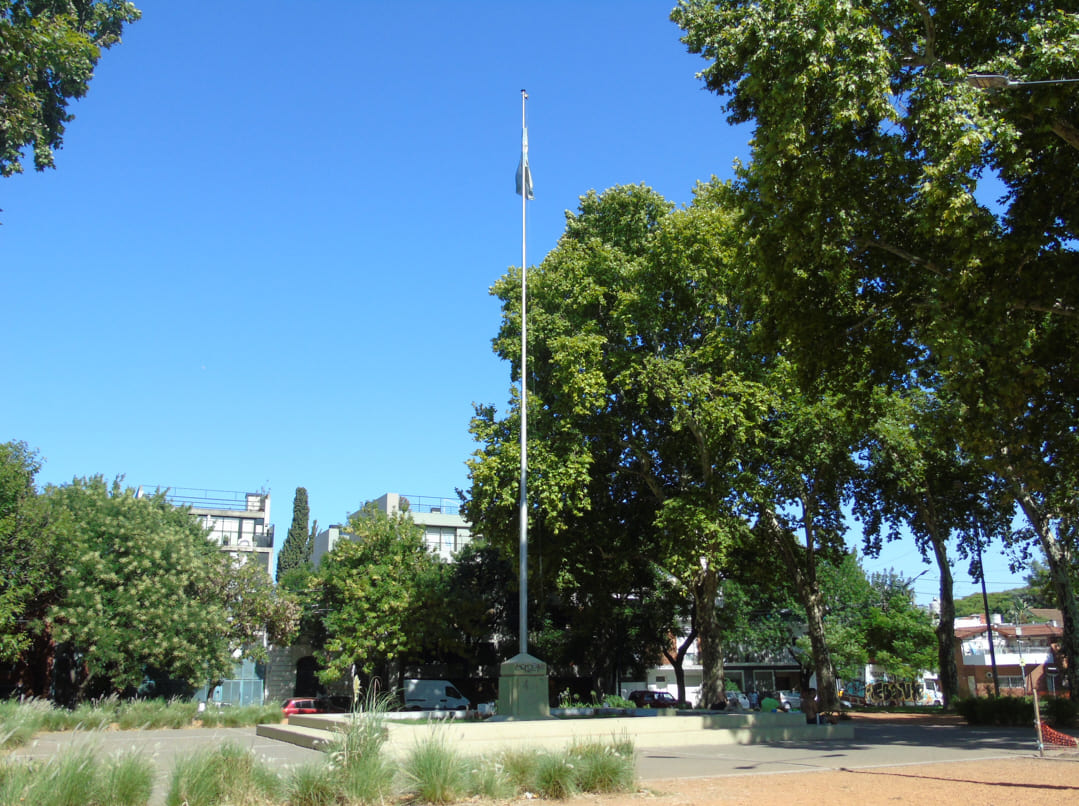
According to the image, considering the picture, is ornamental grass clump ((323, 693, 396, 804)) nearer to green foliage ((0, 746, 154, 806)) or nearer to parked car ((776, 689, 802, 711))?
green foliage ((0, 746, 154, 806))

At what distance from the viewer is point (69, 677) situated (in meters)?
34.1

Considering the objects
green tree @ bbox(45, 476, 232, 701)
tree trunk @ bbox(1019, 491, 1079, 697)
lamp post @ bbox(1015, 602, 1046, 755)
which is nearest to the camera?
lamp post @ bbox(1015, 602, 1046, 755)

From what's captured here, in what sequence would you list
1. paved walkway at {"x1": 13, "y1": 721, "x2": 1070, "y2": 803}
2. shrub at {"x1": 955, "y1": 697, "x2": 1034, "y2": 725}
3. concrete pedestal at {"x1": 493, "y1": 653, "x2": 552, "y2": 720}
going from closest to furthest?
paved walkway at {"x1": 13, "y1": 721, "x2": 1070, "y2": 803}
concrete pedestal at {"x1": 493, "y1": 653, "x2": 552, "y2": 720}
shrub at {"x1": 955, "y1": 697, "x2": 1034, "y2": 725}

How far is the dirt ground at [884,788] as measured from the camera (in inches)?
366

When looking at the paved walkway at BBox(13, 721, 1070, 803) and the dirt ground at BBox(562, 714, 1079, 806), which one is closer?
the dirt ground at BBox(562, 714, 1079, 806)

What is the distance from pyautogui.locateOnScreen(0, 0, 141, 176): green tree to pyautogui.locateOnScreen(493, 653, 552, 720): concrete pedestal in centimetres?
1525

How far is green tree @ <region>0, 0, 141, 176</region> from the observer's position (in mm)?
10297

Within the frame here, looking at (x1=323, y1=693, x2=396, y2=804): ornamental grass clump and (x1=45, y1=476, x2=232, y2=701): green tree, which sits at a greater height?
(x1=45, y1=476, x2=232, y2=701): green tree

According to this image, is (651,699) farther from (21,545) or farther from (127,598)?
(21,545)

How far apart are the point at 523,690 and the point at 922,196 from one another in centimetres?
1441

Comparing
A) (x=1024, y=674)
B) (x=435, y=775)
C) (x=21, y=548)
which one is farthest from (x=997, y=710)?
(x=21, y=548)

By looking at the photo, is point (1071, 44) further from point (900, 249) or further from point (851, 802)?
point (851, 802)

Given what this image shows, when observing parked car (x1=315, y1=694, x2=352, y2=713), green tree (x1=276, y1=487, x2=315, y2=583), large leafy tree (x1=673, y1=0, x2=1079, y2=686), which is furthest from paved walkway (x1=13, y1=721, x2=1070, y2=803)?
green tree (x1=276, y1=487, x2=315, y2=583)

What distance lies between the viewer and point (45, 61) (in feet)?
35.9
